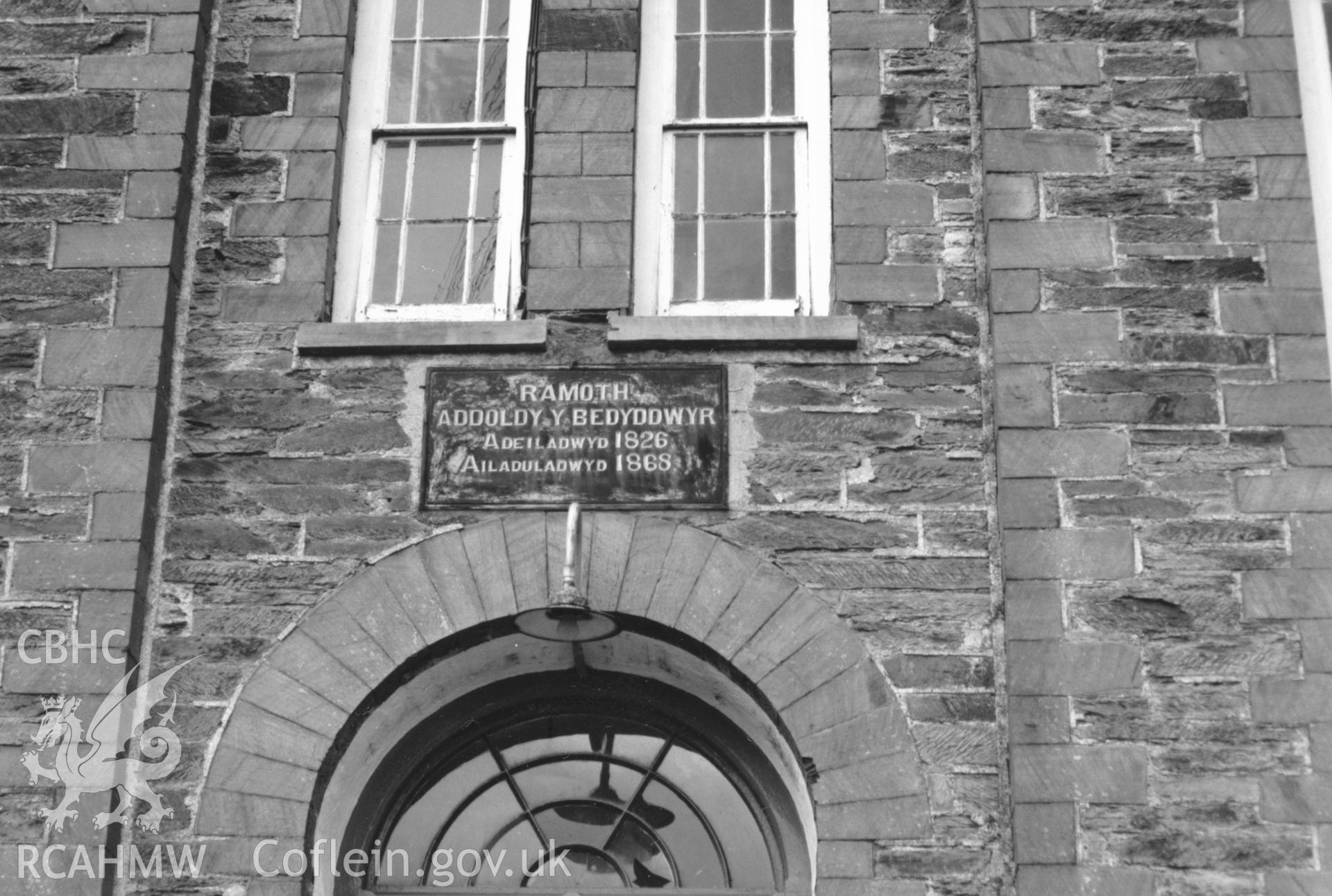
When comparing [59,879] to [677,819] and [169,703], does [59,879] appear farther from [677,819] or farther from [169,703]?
[677,819]

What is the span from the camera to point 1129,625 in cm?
643

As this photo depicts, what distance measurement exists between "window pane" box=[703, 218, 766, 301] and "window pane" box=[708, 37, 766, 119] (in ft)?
1.72

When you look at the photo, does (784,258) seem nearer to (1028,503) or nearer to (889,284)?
(889,284)

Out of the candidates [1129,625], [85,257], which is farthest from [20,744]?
[1129,625]

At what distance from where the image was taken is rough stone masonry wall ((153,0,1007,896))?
646 cm

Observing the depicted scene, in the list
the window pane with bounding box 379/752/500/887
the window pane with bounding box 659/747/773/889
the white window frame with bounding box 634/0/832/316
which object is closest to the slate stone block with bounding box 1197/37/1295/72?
the white window frame with bounding box 634/0/832/316

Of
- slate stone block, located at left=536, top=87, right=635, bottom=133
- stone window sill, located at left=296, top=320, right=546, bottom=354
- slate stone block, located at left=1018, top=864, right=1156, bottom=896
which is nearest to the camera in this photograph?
slate stone block, located at left=1018, top=864, right=1156, bottom=896

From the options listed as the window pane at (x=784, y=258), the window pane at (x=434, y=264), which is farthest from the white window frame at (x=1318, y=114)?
the window pane at (x=434, y=264)

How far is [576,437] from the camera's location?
6926 mm

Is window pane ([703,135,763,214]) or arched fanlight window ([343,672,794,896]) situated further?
window pane ([703,135,763,214])

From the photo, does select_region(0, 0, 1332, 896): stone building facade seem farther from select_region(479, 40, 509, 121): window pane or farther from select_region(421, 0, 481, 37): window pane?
select_region(421, 0, 481, 37): window pane

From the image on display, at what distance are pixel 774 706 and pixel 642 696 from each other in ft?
2.82

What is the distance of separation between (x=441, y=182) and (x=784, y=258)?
4.74ft

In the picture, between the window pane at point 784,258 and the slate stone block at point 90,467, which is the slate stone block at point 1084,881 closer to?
the window pane at point 784,258
